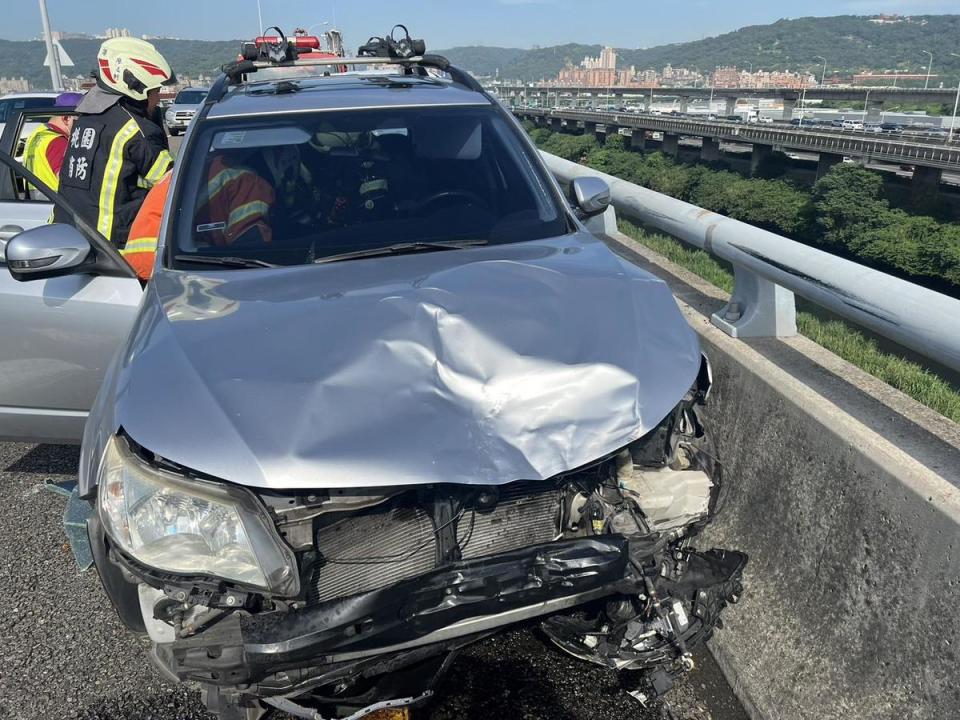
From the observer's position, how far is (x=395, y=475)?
6.78 ft

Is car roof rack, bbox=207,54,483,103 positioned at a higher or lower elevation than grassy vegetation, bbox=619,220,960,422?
higher

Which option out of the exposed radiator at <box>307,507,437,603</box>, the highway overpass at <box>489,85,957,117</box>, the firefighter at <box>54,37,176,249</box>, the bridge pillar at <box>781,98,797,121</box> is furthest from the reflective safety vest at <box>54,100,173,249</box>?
the bridge pillar at <box>781,98,797,121</box>

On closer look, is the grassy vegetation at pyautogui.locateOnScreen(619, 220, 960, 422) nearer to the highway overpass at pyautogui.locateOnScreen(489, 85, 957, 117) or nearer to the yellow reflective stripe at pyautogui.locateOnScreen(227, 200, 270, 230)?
the yellow reflective stripe at pyautogui.locateOnScreen(227, 200, 270, 230)

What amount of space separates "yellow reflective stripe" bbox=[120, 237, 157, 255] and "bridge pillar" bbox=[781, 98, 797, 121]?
353ft

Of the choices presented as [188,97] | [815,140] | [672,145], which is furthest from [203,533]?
[672,145]

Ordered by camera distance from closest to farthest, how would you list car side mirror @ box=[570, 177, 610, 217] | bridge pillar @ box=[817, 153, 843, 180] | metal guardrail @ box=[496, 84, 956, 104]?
car side mirror @ box=[570, 177, 610, 217] → bridge pillar @ box=[817, 153, 843, 180] → metal guardrail @ box=[496, 84, 956, 104]

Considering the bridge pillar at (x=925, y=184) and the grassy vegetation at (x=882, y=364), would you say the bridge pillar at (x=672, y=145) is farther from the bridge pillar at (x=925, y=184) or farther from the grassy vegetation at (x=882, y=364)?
the grassy vegetation at (x=882, y=364)

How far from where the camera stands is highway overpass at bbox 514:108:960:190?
50.8 m

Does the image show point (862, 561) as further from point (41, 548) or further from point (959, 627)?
point (41, 548)

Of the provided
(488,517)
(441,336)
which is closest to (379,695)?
(488,517)

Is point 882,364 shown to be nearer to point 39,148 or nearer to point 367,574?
point 367,574

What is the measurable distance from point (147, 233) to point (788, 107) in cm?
11298

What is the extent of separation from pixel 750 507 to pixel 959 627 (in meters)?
A: 1.08

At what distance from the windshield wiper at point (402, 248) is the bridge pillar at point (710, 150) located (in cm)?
7591
